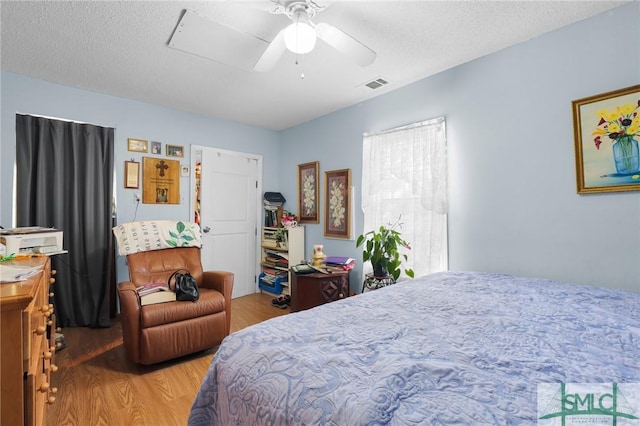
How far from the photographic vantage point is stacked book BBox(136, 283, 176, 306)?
89.0 inches

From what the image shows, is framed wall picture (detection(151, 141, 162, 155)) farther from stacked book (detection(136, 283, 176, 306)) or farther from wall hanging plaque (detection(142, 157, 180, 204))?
stacked book (detection(136, 283, 176, 306))

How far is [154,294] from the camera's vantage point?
232cm

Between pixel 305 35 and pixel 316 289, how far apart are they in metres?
2.16

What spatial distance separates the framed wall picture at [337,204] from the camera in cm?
348

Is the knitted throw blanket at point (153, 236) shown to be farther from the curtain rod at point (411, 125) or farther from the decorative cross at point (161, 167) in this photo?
the curtain rod at point (411, 125)

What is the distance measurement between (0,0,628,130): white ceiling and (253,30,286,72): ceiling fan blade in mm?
199

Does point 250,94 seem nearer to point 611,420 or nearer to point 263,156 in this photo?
point 263,156

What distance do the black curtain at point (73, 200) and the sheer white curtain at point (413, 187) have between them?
2.73 meters

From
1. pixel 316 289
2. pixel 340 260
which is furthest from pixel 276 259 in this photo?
pixel 316 289

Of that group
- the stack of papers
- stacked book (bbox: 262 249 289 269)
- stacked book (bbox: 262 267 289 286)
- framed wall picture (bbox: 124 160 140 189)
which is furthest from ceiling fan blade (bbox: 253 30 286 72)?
stacked book (bbox: 262 267 289 286)

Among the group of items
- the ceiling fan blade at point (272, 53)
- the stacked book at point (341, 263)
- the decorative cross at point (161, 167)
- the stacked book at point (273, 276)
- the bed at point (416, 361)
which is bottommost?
the stacked book at point (273, 276)

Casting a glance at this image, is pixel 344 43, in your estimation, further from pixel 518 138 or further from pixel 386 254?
pixel 386 254

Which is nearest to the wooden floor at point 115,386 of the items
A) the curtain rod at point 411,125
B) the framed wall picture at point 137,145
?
the framed wall picture at point 137,145

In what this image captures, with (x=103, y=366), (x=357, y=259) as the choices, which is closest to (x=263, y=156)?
(x=357, y=259)
